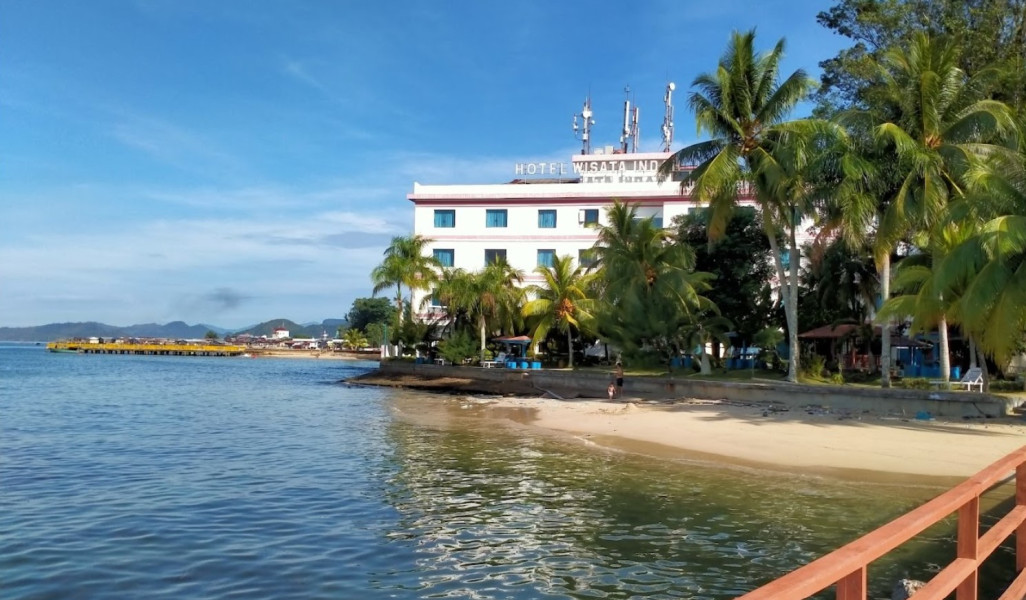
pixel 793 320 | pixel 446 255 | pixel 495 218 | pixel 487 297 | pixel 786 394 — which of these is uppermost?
pixel 495 218

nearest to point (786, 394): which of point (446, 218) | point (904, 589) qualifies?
point (904, 589)

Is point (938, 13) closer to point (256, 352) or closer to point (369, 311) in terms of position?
point (369, 311)

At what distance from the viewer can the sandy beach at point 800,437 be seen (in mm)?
16406

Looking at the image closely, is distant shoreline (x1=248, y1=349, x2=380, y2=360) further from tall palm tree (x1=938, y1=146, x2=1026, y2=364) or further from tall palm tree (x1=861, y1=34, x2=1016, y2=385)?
tall palm tree (x1=938, y1=146, x2=1026, y2=364)

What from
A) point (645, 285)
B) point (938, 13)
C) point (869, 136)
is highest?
point (938, 13)

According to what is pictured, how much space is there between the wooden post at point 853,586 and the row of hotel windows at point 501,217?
54316 millimetres

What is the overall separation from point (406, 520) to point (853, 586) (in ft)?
32.8

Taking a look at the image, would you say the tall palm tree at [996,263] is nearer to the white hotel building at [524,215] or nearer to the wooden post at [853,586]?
the wooden post at [853,586]

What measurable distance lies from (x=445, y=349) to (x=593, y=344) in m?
9.70

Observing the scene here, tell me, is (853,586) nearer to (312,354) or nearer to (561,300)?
(561,300)

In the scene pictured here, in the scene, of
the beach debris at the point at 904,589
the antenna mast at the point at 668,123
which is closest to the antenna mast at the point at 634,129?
the antenna mast at the point at 668,123

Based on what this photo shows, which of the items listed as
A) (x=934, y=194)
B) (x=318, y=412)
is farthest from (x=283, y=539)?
(x=934, y=194)

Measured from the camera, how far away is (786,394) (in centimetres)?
2702

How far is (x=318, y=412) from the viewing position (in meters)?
30.5
